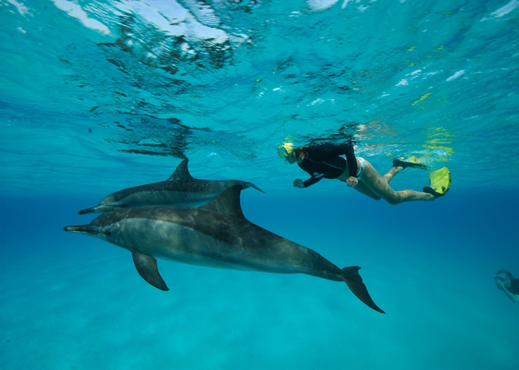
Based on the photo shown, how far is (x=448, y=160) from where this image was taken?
18.9 m

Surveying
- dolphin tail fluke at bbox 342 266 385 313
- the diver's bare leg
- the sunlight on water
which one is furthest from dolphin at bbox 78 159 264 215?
the sunlight on water

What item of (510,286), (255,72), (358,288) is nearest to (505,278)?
(510,286)

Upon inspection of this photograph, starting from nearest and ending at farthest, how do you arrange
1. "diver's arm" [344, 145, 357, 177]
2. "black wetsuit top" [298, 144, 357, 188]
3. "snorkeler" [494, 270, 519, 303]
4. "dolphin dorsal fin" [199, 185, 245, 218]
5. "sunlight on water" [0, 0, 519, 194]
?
"dolphin dorsal fin" [199, 185, 245, 218], "sunlight on water" [0, 0, 519, 194], "diver's arm" [344, 145, 357, 177], "black wetsuit top" [298, 144, 357, 188], "snorkeler" [494, 270, 519, 303]

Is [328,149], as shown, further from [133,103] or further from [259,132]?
[133,103]

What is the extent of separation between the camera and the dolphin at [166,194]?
588 cm

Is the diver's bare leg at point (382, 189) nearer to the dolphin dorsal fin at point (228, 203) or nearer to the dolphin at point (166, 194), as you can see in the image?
the dolphin at point (166, 194)

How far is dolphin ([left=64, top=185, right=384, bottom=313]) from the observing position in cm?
341

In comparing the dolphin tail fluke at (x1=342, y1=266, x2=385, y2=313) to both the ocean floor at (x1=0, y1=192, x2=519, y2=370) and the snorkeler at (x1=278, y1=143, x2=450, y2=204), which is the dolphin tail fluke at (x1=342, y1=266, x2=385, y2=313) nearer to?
the snorkeler at (x1=278, y1=143, x2=450, y2=204)

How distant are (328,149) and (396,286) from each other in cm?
1497

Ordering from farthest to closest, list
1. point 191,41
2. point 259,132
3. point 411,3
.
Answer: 1. point 259,132
2. point 191,41
3. point 411,3

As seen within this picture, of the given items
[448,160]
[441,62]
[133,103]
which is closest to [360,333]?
[441,62]

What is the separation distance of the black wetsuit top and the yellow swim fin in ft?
12.0

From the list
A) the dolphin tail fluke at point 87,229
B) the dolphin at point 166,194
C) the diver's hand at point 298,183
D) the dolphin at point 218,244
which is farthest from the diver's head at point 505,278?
the dolphin tail fluke at point 87,229

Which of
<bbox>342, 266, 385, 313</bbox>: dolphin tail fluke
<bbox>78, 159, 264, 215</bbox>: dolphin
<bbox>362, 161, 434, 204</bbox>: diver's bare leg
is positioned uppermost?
<bbox>362, 161, 434, 204</bbox>: diver's bare leg
